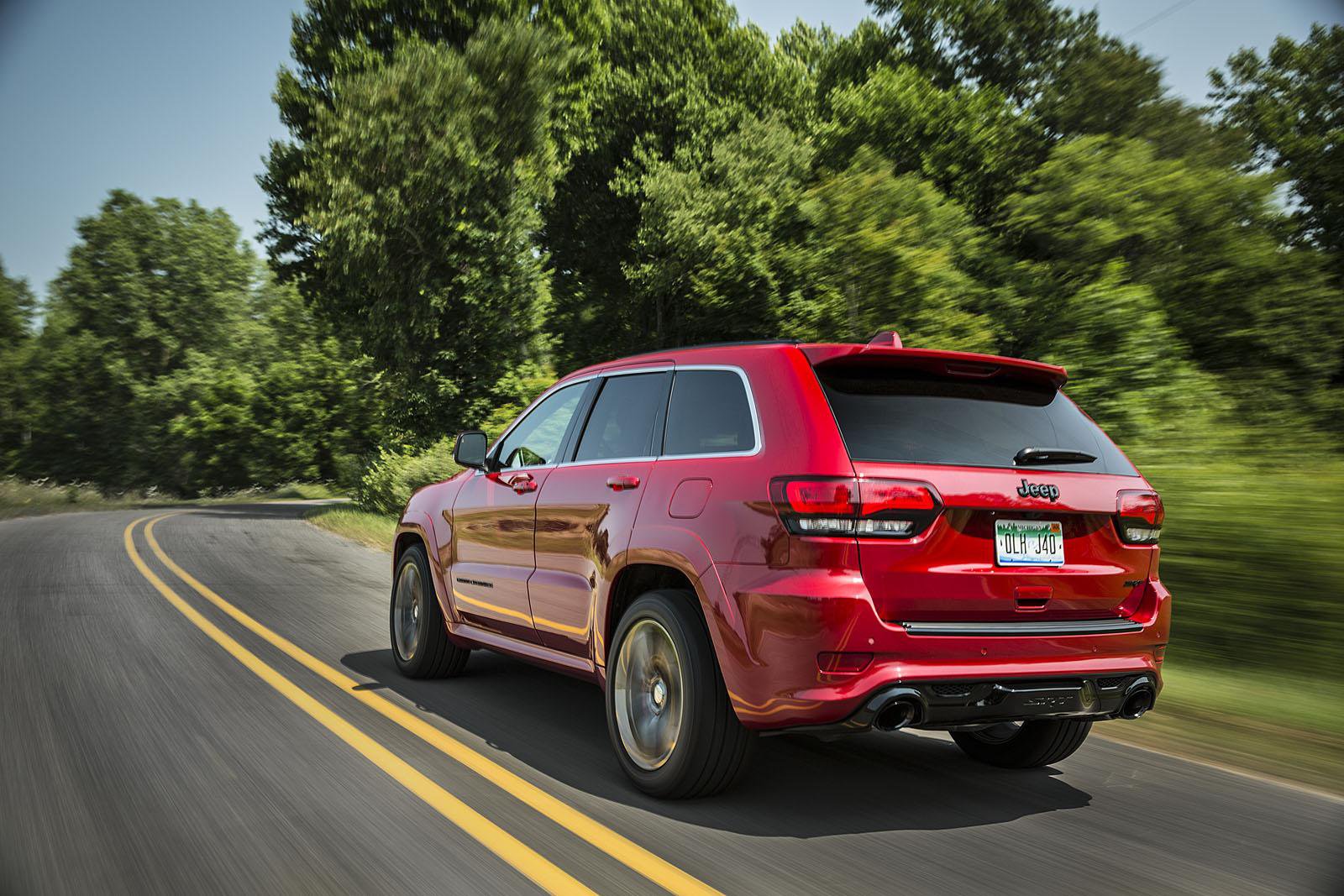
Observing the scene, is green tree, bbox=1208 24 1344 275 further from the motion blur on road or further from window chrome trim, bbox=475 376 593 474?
window chrome trim, bbox=475 376 593 474

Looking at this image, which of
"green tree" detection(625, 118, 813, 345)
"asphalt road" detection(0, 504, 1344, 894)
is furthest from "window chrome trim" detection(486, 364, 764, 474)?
"green tree" detection(625, 118, 813, 345)

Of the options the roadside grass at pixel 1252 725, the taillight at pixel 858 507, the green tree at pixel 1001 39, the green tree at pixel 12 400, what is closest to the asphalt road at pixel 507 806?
the roadside grass at pixel 1252 725

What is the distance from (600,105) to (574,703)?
2981 centimetres

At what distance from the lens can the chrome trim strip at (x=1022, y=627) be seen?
3828 mm

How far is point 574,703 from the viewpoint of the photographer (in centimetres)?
612

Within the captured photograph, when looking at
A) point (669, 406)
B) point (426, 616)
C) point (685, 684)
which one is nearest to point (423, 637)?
point (426, 616)

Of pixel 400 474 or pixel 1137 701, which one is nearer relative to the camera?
pixel 1137 701

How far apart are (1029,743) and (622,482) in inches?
88.9

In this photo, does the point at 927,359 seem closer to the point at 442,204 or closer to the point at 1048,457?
the point at 1048,457

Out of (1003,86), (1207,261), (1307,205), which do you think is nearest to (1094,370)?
(1207,261)

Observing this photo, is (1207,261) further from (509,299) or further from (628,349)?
(628,349)

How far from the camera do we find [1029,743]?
4.96 metres

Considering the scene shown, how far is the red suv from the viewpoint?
3779mm

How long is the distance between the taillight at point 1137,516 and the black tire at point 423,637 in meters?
3.98
